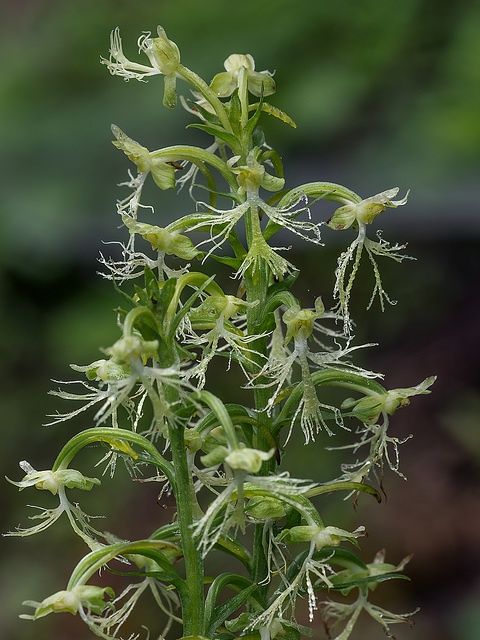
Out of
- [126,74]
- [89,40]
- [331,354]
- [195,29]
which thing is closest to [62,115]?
[89,40]

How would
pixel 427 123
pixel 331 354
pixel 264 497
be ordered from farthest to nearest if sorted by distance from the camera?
pixel 427 123, pixel 331 354, pixel 264 497

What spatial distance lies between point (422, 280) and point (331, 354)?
3.61m

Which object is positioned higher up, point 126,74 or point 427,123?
point 427,123

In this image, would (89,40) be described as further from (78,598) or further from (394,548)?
(78,598)

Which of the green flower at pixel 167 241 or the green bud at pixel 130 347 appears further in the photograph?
the green flower at pixel 167 241

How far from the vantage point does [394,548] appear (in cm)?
397

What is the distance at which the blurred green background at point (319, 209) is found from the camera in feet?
13.5

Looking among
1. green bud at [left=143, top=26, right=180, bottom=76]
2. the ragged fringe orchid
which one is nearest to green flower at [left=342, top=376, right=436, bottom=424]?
the ragged fringe orchid

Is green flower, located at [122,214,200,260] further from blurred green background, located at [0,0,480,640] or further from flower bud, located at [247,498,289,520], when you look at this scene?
blurred green background, located at [0,0,480,640]

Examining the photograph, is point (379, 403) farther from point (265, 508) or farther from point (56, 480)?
point (56, 480)

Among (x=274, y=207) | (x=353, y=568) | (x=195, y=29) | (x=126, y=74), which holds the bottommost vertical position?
(x=353, y=568)

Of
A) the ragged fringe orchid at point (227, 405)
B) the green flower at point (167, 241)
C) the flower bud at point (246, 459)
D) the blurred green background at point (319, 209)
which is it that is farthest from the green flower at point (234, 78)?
the blurred green background at point (319, 209)

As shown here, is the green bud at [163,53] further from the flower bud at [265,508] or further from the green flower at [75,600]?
the green flower at [75,600]

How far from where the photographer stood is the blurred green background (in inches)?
162
